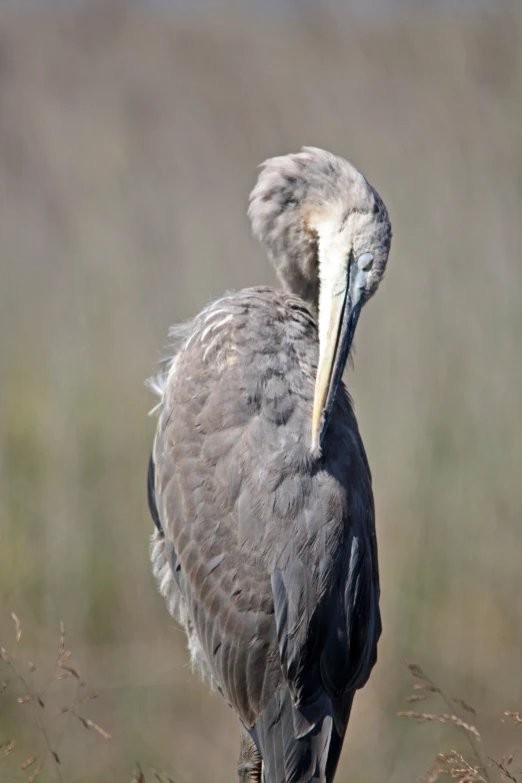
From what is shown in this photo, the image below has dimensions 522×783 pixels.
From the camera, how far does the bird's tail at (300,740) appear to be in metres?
2.80

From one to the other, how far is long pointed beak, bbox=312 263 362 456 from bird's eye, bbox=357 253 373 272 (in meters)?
0.03

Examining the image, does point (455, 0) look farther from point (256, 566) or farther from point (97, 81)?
point (256, 566)

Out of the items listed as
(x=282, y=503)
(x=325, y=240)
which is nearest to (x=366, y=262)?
(x=325, y=240)

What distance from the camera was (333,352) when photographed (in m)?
2.86

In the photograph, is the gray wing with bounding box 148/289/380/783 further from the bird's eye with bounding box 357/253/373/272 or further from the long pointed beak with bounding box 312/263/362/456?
the bird's eye with bounding box 357/253/373/272

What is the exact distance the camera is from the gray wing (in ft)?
9.17

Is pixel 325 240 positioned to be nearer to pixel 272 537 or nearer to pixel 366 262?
pixel 366 262

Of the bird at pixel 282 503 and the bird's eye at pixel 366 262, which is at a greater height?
the bird's eye at pixel 366 262

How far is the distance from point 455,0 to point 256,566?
3125 mm

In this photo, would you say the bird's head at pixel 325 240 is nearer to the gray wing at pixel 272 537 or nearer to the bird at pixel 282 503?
the bird at pixel 282 503

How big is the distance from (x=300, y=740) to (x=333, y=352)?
1.04 metres

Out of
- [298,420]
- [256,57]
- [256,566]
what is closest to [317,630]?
[256,566]

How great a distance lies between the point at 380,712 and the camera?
4242 millimetres

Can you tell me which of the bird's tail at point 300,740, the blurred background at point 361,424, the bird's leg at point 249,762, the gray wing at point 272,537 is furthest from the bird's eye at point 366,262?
the blurred background at point 361,424
